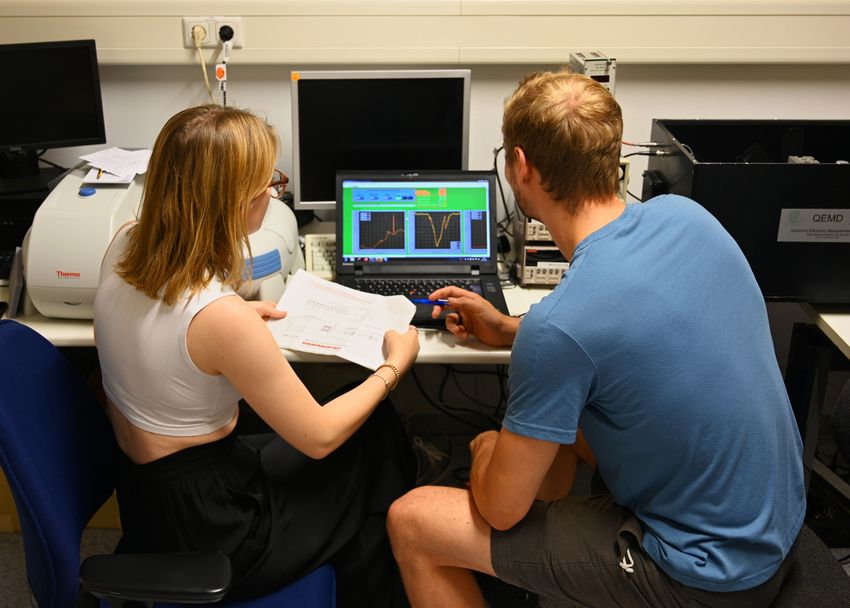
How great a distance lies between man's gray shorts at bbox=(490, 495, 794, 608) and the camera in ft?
4.40

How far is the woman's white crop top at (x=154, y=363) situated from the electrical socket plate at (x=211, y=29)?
98cm

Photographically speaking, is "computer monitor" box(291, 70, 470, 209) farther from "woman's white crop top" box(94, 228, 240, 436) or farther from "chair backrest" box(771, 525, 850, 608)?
"chair backrest" box(771, 525, 850, 608)

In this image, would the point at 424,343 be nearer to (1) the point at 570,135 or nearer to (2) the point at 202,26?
(1) the point at 570,135

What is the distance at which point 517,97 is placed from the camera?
140 centimetres

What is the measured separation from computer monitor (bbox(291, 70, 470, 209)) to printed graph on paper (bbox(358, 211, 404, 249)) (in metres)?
0.16

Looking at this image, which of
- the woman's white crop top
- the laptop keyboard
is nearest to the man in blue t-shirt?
the woman's white crop top

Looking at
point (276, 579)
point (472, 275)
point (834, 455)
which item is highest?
point (472, 275)

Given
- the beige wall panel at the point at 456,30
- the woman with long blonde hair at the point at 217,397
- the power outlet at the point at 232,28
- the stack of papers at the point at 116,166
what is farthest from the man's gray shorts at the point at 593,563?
the power outlet at the point at 232,28

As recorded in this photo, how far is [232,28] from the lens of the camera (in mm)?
2223

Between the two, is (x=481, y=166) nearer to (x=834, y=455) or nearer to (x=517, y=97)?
(x=517, y=97)

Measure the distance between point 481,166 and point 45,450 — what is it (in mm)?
1474

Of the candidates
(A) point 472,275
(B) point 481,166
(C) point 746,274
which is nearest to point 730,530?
(C) point 746,274

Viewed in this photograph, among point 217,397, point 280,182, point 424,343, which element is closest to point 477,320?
point 424,343

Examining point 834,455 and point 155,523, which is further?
point 834,455
